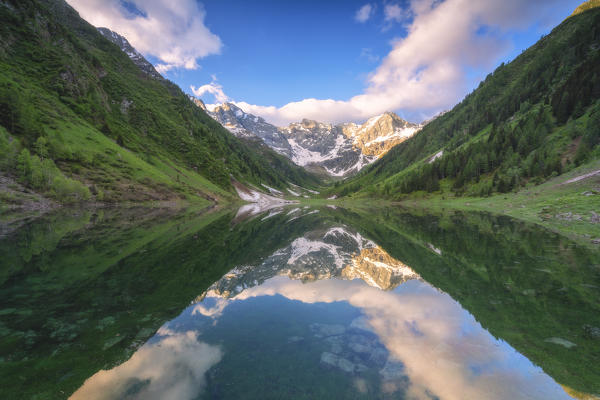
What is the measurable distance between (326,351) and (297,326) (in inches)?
86.2

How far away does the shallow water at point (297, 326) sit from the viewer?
664 centimetres

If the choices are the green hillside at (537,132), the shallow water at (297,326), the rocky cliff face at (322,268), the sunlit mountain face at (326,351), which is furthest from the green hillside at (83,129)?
the green hillside at (537,132)

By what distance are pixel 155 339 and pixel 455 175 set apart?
14036cm

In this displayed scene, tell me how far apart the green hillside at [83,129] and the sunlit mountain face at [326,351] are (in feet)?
228

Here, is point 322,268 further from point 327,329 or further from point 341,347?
point 341,347

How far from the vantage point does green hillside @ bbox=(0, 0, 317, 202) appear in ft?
206

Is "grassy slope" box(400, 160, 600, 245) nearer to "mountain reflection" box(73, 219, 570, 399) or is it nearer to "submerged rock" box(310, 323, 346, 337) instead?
"mountain reflection" box(73, 219, 570, 399)

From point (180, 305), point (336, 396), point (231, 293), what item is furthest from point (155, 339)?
point (336, 396)

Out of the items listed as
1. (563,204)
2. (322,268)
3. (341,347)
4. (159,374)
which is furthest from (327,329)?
(563,204)

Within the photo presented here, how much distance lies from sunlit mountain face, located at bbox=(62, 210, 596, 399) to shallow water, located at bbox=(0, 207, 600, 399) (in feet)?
0.17

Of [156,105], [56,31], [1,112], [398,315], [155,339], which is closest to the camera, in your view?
[155,339]

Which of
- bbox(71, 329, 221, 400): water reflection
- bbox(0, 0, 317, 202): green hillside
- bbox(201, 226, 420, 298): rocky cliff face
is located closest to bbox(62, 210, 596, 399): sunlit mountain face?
bbox(71, 329, 221, 400): water reflection

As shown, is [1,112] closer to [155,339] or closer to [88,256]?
[88,256]

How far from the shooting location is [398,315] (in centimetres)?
1145
